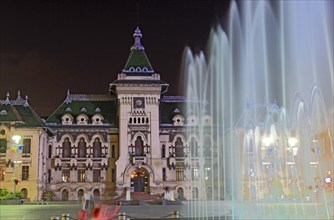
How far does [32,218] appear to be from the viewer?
97.9 feet

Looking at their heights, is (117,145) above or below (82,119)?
below

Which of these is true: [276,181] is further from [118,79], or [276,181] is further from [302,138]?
[118,79]

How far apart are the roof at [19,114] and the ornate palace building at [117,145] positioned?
0.12 meters

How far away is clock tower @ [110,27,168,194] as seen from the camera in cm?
6519

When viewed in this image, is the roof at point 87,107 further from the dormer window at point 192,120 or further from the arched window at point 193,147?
the arched window at point 193,147

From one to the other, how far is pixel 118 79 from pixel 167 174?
1505 cm

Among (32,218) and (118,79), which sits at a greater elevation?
(118,79)

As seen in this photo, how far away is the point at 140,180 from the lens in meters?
65.9

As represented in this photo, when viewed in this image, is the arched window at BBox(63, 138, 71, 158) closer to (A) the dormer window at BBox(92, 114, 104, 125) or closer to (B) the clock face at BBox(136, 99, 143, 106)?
(A) the dormer window at BBox(92, 114, 104, 125)

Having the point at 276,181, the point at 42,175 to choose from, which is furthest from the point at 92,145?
the point at 276,181

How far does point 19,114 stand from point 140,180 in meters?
18.7

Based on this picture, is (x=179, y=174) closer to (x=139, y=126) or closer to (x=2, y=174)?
(x=139, y=126)

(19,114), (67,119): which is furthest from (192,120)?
(19,114)

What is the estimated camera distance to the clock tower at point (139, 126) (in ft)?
214
